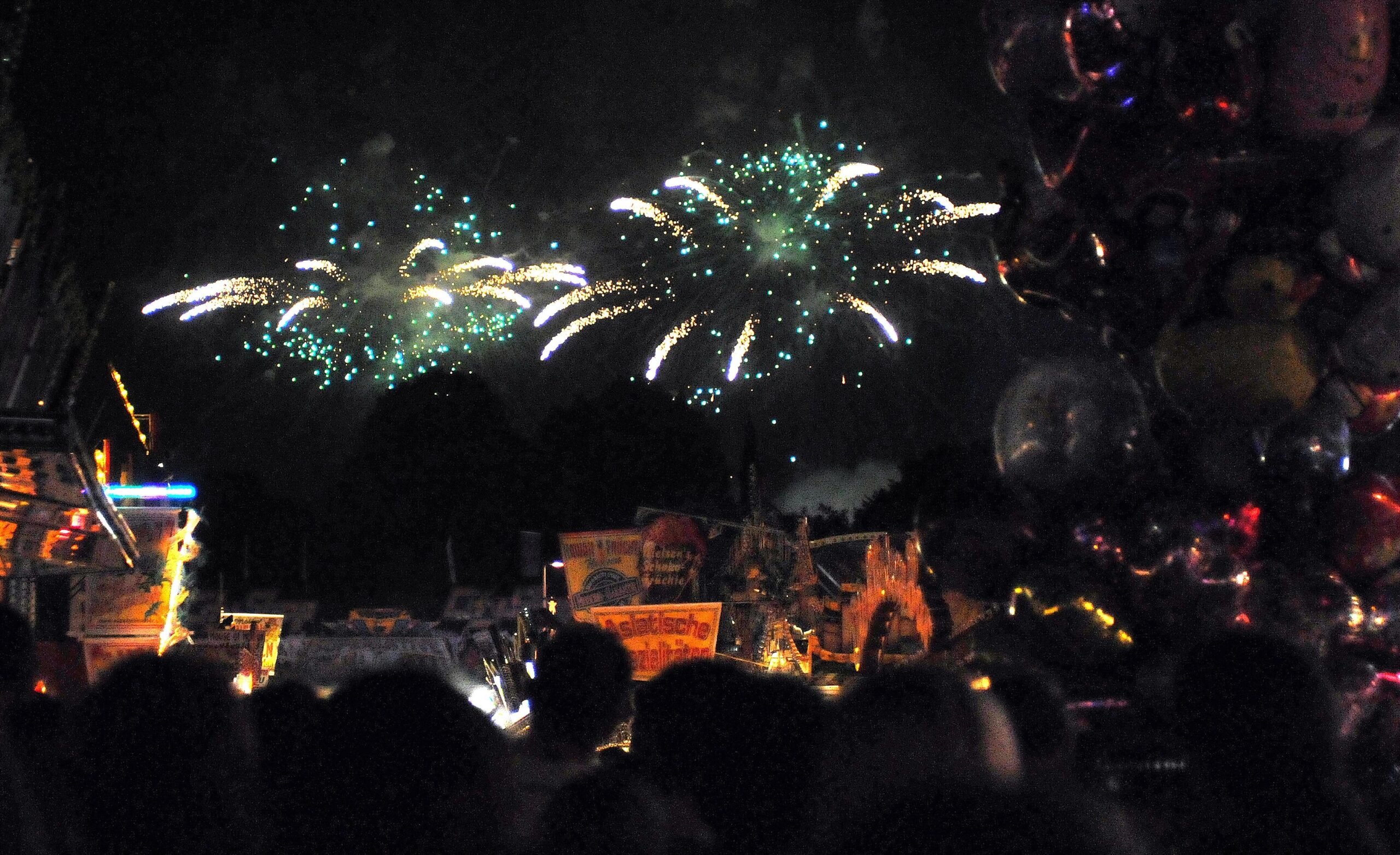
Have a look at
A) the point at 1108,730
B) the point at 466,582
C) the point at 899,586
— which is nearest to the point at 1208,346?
the point at 1108,730

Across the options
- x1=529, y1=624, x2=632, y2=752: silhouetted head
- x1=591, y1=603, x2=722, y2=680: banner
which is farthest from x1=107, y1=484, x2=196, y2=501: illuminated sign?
x1=529, y1=624, x2=632, y2=752: silhouetted head

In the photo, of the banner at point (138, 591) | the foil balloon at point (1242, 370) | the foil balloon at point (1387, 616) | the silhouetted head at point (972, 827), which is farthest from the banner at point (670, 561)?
the silhouetted head at point (972, 827)

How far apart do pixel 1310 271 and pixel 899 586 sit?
8532 mm

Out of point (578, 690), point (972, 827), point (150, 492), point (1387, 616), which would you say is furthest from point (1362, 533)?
point (150, 492)

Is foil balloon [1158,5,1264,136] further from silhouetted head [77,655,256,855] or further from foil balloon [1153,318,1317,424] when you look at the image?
silhouetted head [77,655,256,855]

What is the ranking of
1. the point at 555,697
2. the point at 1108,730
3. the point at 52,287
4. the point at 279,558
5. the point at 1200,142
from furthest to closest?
the point at 279,558
the point at 52,287
the point at 1200,142
the point at 1108,730
the point at 555,697

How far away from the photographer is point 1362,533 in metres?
5.40

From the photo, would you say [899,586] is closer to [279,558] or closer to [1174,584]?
[1174,584]

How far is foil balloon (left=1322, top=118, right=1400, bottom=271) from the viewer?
16.4 feet

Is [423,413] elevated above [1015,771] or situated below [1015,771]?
above

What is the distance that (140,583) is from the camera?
12430 mm

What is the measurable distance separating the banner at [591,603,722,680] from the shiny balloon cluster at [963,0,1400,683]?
6.22 meters

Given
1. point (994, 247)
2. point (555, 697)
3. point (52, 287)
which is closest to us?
point (555, 697)

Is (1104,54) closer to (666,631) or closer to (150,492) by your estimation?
(666,631)
